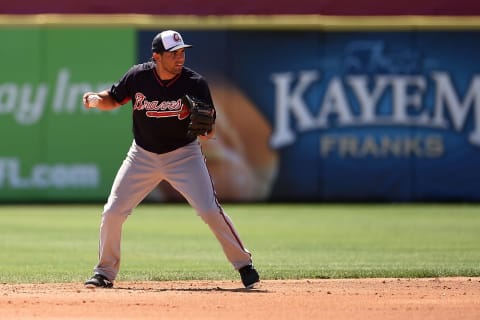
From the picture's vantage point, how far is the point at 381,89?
20375 millimetres

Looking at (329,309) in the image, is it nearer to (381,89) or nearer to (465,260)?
(465,260)

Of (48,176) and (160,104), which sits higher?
(160,104)

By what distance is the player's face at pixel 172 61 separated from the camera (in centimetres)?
864

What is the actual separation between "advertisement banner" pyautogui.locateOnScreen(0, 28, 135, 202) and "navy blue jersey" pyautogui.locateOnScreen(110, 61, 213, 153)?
1113 cm

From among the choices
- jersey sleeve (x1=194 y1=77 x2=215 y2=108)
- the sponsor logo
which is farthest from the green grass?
jersey sleeve (x1=194 y1=77 x2=215 y2=108)

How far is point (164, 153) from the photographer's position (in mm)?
8789

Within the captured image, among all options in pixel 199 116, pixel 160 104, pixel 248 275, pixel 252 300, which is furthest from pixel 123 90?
pixel 252 300

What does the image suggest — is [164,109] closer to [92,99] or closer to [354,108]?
[92,99]

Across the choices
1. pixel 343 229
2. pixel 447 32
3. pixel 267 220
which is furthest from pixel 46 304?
pixel 447 32

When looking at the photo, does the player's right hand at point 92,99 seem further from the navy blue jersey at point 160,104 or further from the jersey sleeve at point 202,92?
the jersey sleeve at point 202,92

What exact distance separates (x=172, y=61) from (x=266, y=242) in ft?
17.8

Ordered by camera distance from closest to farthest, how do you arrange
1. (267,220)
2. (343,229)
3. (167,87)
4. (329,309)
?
(329,309)
(167,87)
(343,229)
(267,220)

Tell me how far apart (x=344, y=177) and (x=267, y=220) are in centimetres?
383

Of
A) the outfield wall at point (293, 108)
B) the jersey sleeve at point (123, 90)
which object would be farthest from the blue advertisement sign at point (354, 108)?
the jersey sleeve at point (123, 90)
